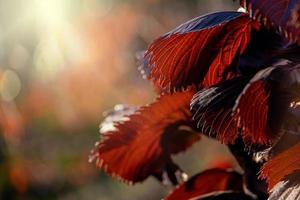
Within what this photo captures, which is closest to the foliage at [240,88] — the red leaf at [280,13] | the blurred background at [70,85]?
the red leaf at [280,13]

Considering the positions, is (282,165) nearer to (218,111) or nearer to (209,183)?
(218,111)

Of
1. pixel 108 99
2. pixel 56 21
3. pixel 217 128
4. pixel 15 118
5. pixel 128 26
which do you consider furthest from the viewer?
pixel 56 21

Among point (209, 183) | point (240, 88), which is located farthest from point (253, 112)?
point (209, 183)

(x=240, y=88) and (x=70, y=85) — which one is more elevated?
(x=240, y=88)

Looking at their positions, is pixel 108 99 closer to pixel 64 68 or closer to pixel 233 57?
pixel 64 68

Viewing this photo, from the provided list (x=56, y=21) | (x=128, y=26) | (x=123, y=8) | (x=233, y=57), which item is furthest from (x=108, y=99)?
(x=233, y=57)

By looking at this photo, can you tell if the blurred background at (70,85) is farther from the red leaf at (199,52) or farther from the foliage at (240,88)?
the red leaf at (199,52)
